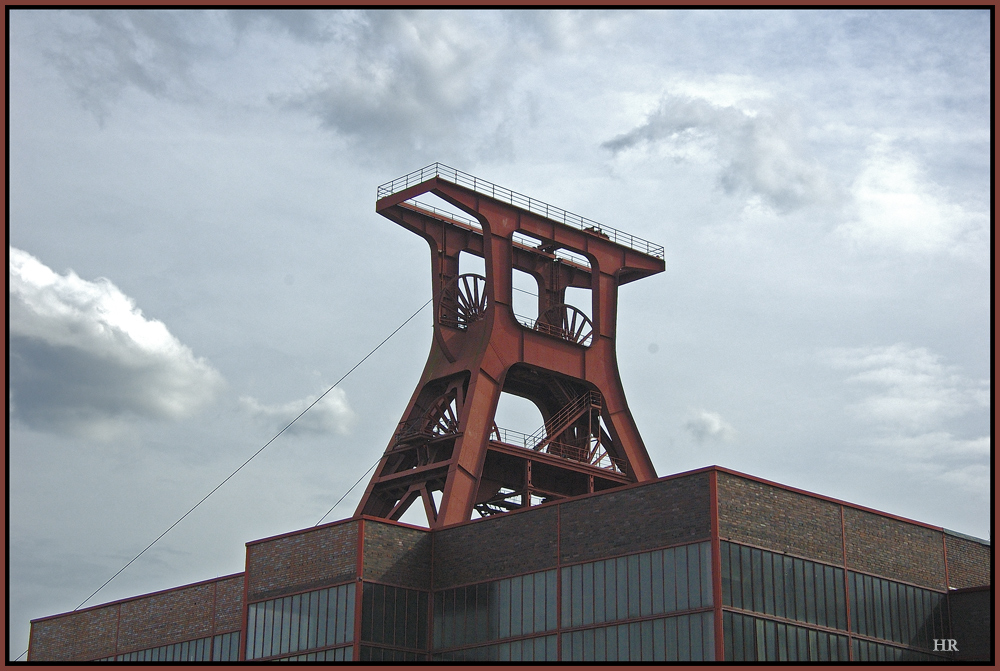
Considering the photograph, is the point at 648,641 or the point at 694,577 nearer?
the point at 694,577

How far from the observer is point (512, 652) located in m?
41.5

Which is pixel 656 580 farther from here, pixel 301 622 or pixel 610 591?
pixel 301 622

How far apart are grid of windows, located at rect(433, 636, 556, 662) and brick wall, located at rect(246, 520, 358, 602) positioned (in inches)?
148

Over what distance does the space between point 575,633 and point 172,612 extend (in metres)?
16.6

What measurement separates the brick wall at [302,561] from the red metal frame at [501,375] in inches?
184

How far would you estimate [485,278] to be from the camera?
2050 inches

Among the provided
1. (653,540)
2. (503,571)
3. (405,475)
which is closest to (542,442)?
(405,475)

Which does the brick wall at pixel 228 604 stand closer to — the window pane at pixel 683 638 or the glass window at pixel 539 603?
the glass window at pixel 539 603

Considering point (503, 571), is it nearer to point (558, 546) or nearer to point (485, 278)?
point (558, 546)

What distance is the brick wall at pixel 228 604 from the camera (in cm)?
4791

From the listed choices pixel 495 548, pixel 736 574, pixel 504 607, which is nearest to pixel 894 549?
pixel 736 574

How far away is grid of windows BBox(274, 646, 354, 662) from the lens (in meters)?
41.9

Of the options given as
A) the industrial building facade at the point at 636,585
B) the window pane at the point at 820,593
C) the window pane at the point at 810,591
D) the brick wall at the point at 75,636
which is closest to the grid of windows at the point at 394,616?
the industrial building facade at the point at 636,585

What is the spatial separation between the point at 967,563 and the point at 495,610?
1423 cm
